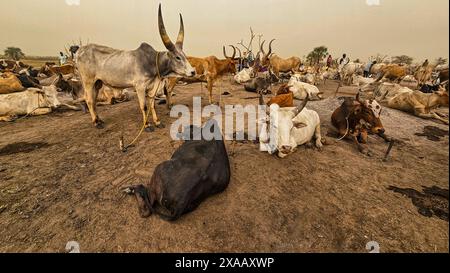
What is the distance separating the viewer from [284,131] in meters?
4.64

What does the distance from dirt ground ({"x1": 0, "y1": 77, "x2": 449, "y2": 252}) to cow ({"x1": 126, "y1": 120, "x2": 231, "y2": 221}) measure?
0.17 metres

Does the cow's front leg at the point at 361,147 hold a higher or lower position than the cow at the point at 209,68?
lower

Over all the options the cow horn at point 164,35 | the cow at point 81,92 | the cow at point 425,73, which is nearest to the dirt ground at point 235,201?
the cow horn at point 164,35

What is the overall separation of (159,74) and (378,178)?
599 cm

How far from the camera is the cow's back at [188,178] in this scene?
293 cm

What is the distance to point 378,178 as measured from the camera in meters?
→ 4.20

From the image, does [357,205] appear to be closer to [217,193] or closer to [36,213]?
[217,193]

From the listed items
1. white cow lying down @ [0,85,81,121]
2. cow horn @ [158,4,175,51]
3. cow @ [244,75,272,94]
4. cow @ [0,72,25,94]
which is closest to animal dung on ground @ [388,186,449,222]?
cow horn @ [158,4,175,51]

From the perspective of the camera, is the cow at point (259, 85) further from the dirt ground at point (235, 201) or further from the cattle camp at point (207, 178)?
the dirt ground at point (235, 201)

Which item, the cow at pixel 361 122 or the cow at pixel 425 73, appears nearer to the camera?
the cow at pixel 361 122

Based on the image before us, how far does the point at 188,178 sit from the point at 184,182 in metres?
0.09

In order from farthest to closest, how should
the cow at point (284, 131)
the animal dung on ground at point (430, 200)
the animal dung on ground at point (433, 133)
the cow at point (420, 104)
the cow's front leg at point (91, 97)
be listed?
the cow at point (420, 104) → the animal dung on ground at point (433, 133) → the cow's front leg at point (91, 97) → the cow at point (284, 131) → the animal dung on ground at point (430, 200)

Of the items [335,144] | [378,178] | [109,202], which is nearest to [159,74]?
[109,202]
